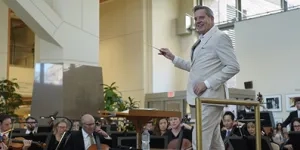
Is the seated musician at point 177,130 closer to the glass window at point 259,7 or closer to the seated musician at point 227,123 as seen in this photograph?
the seated musician at point 227,123

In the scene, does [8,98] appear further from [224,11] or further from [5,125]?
[224,11]

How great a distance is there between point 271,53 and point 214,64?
32.2 ft

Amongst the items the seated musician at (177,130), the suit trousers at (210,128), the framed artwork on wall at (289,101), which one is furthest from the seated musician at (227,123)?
the framed artwork on wall at (289,101)

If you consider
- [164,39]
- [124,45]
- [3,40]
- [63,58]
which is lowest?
[63,58]

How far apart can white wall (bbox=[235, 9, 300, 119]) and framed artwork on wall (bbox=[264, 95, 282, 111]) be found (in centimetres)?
12

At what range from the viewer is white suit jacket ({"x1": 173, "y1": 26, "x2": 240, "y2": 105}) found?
2822mm

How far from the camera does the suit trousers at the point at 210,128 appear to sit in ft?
8.93

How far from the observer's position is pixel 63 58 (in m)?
9.11

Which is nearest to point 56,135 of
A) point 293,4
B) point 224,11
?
point 293,4

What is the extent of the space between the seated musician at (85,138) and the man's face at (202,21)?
8.31 feet

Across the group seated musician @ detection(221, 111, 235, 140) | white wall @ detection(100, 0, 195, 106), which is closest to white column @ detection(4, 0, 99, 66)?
seated musician @ detection(221, 111, 235, 140)

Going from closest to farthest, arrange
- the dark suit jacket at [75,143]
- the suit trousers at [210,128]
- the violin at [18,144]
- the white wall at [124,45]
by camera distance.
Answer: the suit trousers at [210,128], the dark suit jacket at [75,143], the violin at [18,144], the white wall at [124,45]

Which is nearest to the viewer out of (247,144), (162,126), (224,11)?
(247,144)

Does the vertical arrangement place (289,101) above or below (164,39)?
Result: below
